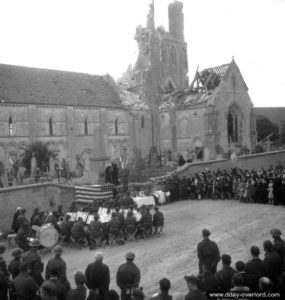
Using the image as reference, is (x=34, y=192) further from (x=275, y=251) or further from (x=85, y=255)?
(x=275, y=251)

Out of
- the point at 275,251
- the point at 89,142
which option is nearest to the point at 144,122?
the point at 89,142

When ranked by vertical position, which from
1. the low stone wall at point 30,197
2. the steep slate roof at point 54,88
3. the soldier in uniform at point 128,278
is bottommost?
the soldier in uniform at point 128,278

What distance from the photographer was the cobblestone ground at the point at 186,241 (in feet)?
36.8

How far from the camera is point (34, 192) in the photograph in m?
19.7

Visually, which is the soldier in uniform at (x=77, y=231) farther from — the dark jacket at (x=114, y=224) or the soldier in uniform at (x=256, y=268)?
the soldier in uniform at (x=256, y=268)

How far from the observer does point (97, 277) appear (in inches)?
312

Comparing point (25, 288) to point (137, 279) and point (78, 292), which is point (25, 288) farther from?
point (137, 279)

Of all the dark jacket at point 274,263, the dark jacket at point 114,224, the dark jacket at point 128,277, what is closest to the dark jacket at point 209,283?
the dark jacket at point 274,263

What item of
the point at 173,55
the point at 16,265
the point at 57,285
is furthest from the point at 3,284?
the point at 173,55

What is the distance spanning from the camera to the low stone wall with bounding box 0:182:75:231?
1812 cm

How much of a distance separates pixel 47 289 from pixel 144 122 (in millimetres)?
40509

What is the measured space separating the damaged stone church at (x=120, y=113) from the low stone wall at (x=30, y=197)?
42.6ft

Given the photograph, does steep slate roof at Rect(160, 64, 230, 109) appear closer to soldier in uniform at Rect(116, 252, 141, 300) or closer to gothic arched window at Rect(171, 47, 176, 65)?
gothic arched window at Rect(171, 47, 176, 65)

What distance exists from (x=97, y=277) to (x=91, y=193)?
1319 centimetres
